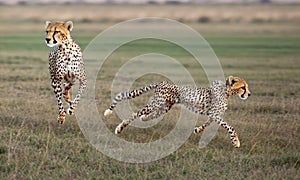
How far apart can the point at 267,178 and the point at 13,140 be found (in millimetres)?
3534

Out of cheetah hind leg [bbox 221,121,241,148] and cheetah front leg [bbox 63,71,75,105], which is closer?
cheetah front leg [bbox 63,71,75,105]

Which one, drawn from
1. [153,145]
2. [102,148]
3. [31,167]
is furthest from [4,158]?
[153,145]

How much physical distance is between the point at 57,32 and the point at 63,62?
12.8 inches

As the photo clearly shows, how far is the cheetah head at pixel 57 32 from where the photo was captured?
771 centimetres

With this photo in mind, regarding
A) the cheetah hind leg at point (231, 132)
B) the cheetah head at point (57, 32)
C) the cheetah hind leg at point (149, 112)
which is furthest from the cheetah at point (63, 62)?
the cheetah hind leg at point (231, 132)

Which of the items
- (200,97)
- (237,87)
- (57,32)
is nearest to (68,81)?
(57,32)

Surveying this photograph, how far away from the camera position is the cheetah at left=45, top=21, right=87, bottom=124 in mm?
7695

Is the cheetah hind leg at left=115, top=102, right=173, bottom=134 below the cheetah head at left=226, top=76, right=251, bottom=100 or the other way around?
below

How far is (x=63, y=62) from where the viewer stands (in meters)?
7.78

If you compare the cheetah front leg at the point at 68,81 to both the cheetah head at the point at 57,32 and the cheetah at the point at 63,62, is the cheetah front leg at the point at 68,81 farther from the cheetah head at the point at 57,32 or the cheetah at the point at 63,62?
the cheetah head at the point at 57,32

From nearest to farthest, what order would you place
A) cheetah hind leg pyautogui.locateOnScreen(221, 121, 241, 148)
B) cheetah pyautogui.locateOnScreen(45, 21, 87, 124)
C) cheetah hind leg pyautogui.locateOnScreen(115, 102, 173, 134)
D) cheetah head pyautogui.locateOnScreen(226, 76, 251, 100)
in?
cheetah pyautogui.locateOnScreen(45, 21, 87, 124) < cheetah hind leg pyautogui.locateOnScreen(221, 121, 241, 148) < cheetah hind leg pyautogui.locateOnScreen(115, 102, 173, 134) < cheetah head pyautogui.locateOnScreen(226, 76, 251, 100)

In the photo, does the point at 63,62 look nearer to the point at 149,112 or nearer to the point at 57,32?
the point at 57,32

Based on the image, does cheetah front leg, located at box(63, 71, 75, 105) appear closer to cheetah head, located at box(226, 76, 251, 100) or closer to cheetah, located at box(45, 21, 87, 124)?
cheetah, located at box(45, 21, 87, 124)

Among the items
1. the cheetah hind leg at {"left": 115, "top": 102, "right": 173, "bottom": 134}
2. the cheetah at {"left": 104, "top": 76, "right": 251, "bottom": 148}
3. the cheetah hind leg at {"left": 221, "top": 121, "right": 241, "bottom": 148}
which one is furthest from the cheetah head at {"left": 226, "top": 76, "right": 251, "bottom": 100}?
the cheetah hind leg at {"left": 115, "top": 102, "right": 173, "bottom": 134}
